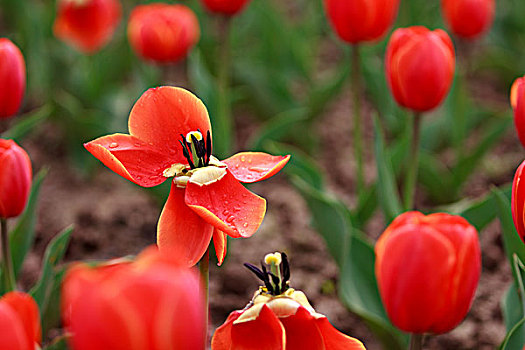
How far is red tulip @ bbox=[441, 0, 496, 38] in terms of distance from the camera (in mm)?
1780

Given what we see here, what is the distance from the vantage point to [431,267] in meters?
0.66

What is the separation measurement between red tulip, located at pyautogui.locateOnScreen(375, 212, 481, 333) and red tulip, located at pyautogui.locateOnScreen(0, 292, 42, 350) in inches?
14.1

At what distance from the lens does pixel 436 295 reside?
674mm

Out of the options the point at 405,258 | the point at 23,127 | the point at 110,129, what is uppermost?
the point at 405,258

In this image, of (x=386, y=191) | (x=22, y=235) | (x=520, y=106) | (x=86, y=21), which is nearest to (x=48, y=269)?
(x=22, y=235)

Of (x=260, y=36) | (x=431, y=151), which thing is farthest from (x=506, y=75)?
(x=260, y=36)

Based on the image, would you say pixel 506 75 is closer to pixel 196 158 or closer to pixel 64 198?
pixel 64 198

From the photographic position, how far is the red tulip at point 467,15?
1.78 m

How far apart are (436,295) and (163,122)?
1.30 ft

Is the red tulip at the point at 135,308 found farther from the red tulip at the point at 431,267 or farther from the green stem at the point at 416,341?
the green stem at the point at 416,341

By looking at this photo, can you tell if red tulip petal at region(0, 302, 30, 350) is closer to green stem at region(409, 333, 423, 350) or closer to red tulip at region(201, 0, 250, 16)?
green stem at region(409, 333, 423, 350)

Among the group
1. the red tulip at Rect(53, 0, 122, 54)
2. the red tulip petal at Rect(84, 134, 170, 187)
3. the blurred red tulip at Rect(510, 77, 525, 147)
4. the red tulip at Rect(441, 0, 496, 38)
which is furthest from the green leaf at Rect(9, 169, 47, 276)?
the red tulip at Rect(441, 0, 496, 38)

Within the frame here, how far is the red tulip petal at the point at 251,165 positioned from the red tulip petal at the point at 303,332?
0.19m

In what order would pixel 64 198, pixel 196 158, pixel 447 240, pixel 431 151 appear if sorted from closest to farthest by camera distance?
pixel 447 240, pixel 196 158, pixel 64 198, pixel 431 151
